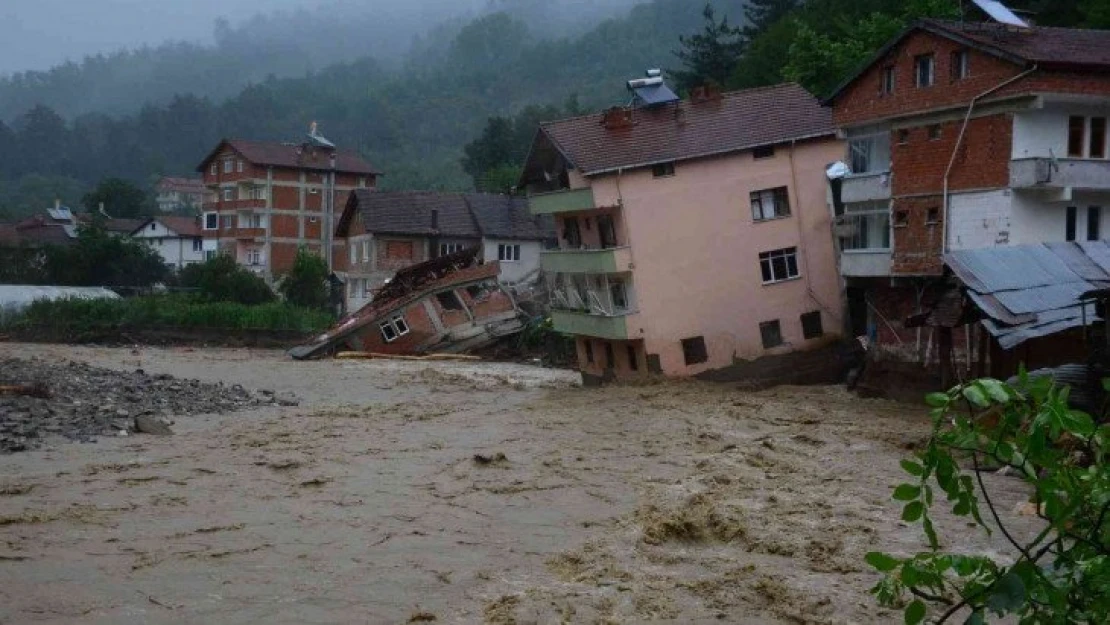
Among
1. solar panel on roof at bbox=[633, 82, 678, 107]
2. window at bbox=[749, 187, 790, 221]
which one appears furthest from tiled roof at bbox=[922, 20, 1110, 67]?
solar panel on roof at bbox=[633, 82, 678, 107]

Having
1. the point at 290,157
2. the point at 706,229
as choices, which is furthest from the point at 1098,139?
the point at 290,157

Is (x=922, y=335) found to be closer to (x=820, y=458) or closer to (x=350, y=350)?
(x=820, y=458)

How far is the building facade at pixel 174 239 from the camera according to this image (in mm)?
84562

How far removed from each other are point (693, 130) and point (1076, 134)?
12.6 meters

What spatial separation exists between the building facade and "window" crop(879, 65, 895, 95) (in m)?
62.3

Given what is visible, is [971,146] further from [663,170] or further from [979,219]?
[663,170]

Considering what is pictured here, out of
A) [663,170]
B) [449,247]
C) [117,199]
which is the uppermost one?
[117,199]

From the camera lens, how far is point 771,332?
1448 inches

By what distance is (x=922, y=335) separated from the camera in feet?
97.7

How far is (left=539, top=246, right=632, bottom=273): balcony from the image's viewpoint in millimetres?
36406

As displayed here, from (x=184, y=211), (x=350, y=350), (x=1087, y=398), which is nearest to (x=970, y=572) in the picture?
(x=1087, y=398)

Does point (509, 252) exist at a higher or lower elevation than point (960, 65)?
lower

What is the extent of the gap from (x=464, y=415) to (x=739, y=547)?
51.9 ft

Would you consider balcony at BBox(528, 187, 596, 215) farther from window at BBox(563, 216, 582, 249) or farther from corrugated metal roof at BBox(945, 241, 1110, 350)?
corrugated metal roof at BBox(945, 241, 1110, 350)
